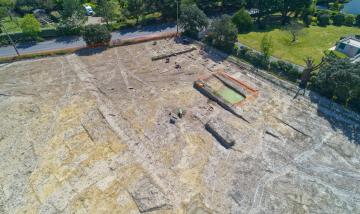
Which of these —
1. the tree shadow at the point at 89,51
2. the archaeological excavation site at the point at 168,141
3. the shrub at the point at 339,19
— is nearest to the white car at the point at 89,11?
the tree shadow at the point at 89,51

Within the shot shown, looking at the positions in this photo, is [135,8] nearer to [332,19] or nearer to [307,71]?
[307,71]

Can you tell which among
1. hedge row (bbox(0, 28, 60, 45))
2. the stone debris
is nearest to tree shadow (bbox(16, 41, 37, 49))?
hedge row (bbox(0, 28, 60, 45))

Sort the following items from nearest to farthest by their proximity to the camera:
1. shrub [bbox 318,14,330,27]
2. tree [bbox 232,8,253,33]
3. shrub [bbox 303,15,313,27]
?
tree [bbox 232,8,253,33]
shrub [bbox 303,15,313,27]
shrub [bbox 318,14,330,27]

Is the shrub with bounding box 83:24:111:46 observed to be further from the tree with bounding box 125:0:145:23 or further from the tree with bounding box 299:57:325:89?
the tree with bounding box 299:57:325:89

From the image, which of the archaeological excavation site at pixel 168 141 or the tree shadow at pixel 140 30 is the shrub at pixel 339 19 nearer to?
the archaeological excavation site at pixel 168 141

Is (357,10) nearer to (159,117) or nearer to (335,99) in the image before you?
(335,99)

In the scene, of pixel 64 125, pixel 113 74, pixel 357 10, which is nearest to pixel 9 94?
pixel 64 125
